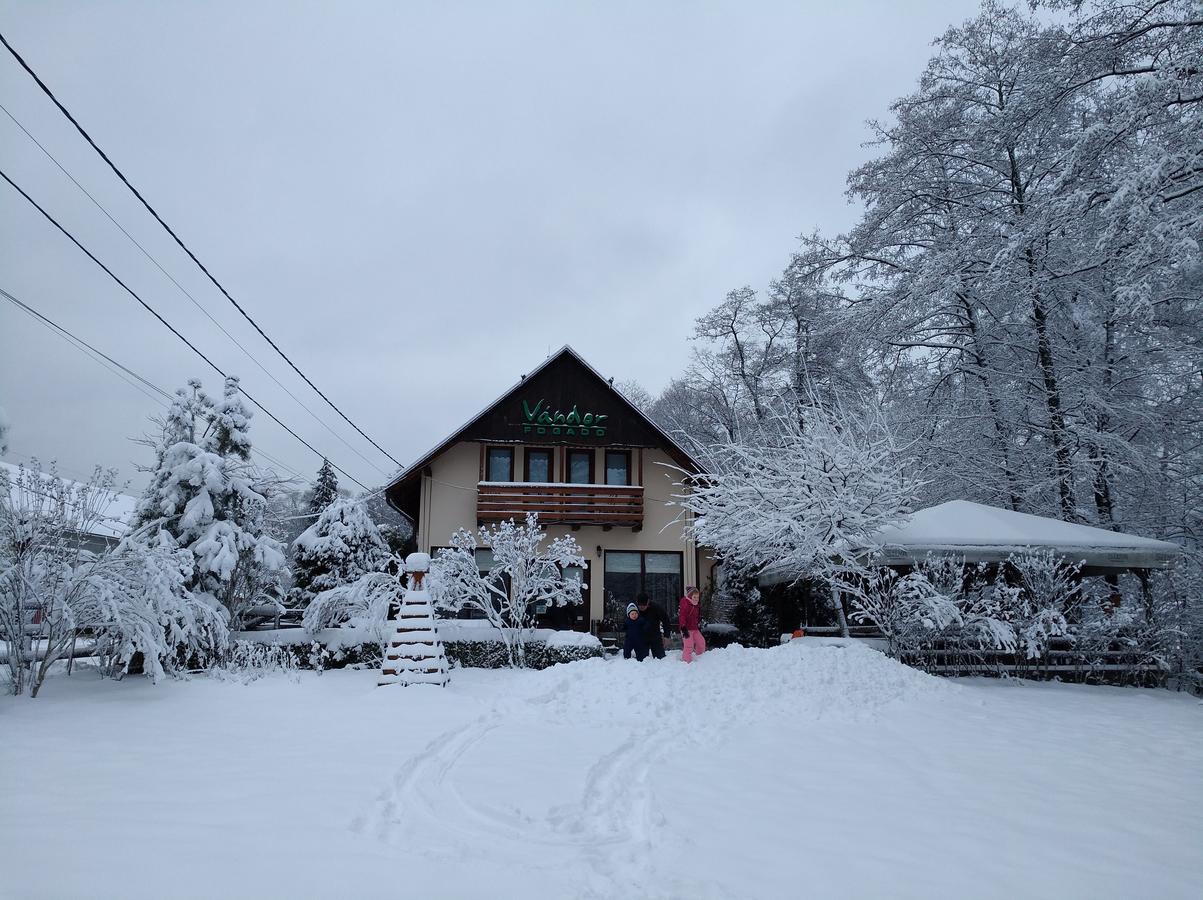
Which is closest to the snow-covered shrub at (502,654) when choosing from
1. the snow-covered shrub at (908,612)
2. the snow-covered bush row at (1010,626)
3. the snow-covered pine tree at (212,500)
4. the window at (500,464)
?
the snow-covered pine tree at (212,500)

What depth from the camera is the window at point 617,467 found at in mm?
23859

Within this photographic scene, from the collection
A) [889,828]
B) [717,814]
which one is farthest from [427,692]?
[889,828]

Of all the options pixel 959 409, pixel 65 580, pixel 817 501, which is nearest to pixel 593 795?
pixel 65 580

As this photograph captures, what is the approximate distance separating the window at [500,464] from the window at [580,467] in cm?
189

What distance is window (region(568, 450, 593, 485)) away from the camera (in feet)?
78.1

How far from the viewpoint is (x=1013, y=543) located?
14.1 m

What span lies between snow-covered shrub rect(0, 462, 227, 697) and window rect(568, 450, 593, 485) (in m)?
14.3

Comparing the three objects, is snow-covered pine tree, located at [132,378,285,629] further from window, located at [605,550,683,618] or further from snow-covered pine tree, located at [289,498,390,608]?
window, located at [605,550,683,618]

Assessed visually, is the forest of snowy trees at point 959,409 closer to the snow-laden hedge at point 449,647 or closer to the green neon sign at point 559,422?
the snow-laden hedge at point 449,647

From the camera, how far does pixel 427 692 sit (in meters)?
10.9

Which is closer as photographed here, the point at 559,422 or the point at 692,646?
the point at 692,646

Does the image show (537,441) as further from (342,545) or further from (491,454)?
(342,545)

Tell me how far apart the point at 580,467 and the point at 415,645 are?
41.6ft

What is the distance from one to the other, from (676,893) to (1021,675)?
12229 mm
